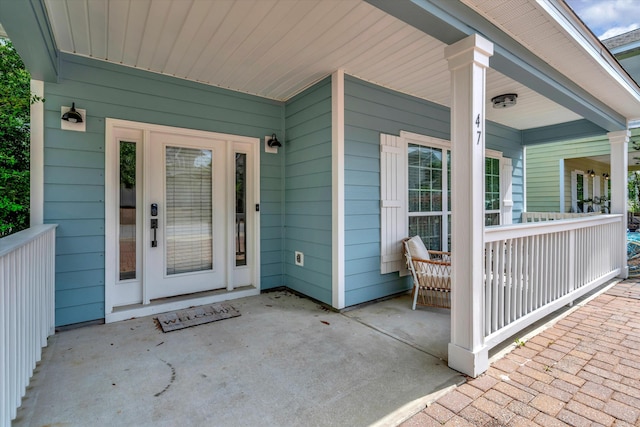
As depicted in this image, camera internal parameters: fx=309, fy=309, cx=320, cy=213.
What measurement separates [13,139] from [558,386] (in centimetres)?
481

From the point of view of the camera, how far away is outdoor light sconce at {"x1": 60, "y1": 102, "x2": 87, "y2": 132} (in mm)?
2934

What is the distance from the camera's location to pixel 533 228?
110 inches

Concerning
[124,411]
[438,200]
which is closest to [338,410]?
[124,411]

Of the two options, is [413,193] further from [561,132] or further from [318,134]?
[561,132]

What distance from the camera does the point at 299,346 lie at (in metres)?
2.65

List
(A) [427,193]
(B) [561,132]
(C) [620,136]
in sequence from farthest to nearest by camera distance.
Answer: (B) [561,132] → (C) [620,136] → (A) [427,193]

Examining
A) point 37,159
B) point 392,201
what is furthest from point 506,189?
point 37,159

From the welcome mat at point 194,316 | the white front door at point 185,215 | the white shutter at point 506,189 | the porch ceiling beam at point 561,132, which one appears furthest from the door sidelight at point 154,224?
the porch ceiling beam at point 561,132

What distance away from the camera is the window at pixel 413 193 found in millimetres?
3922

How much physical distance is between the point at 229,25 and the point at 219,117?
143 centimetres

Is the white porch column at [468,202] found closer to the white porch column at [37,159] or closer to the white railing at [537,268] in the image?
the white railing at [537,268]

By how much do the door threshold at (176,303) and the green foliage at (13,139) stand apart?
3.95 feet

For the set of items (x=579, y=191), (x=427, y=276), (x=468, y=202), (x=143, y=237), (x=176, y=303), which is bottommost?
(x=176, y=303)

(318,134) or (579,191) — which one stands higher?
(318,134)
